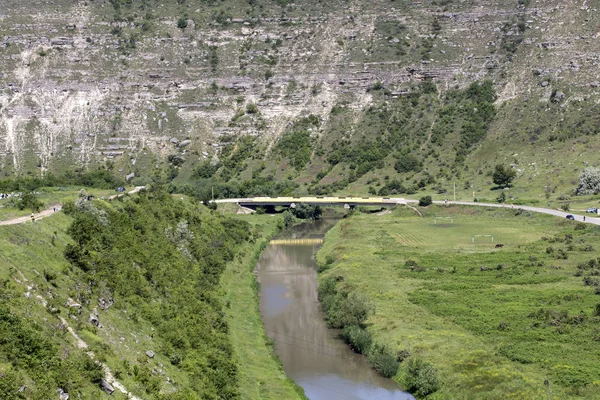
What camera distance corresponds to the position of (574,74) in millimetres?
171375

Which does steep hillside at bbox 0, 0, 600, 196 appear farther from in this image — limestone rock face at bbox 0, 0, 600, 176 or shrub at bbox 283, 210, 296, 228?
shrub at bbox 283, 210, 296, 228

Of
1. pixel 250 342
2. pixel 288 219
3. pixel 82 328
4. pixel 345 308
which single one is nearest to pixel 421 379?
pixel 250 342

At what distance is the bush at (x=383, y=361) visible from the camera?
52.7 meters

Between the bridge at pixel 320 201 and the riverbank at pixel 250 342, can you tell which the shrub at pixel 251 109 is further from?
the riverbank at pixel 250 342

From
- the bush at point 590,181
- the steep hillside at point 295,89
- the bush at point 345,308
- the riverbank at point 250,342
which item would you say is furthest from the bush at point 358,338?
the steep hillside at point 295,89

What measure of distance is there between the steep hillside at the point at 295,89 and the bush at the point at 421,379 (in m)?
105

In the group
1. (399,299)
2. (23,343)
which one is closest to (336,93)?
(399,299)

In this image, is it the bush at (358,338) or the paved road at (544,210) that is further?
the paved road at (544,210)

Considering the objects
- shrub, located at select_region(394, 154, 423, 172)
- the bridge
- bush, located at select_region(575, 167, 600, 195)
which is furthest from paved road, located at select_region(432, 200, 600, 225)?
shrub, located at select_region(394, 154, 423, 172)

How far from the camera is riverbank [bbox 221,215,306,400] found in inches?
1934

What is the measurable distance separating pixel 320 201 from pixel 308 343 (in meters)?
79.5

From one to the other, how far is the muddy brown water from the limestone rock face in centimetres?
8897

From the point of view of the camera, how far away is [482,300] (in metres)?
67.1

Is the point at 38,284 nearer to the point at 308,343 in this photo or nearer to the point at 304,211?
the point at 308,343
